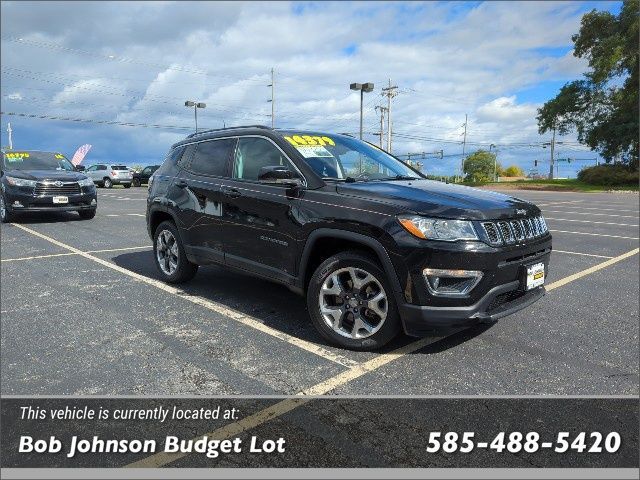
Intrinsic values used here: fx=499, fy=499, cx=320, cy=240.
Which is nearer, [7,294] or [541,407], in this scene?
[541,407]

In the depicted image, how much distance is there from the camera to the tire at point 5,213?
36.2 ft

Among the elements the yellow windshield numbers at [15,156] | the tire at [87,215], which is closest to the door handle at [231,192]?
the tire at [87,215]

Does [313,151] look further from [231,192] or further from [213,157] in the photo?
[213,157]

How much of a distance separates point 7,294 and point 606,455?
560cm

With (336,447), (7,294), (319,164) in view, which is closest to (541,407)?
(336,447)

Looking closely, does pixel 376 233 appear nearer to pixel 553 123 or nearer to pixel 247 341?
pixel 247 341

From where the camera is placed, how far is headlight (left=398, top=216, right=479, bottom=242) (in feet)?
10.8

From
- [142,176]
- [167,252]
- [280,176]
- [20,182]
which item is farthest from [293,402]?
[142,176]

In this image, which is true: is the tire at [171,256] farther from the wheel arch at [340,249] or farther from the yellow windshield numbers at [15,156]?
the yellow windshield numbers at [15,156]

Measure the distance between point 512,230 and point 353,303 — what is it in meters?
1.25

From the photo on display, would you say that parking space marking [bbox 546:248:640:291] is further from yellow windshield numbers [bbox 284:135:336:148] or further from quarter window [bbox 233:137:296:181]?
quarter window [bbox 233:137:296:181]

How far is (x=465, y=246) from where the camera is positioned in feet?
10.7

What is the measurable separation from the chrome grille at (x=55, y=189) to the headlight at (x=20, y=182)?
12 cm

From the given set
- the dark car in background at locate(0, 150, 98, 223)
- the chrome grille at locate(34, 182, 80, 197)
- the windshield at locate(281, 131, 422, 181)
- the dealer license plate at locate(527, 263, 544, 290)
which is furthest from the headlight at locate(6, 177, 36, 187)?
the dealer license plate at locate(527, 263, 544, 290)
